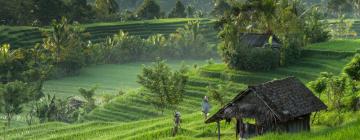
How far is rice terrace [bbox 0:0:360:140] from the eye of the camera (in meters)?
23.2

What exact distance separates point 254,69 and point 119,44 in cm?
3174

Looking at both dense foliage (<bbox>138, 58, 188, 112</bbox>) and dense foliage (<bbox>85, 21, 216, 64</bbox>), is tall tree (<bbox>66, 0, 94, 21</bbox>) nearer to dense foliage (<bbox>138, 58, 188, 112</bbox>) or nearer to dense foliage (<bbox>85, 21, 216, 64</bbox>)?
dense foliage (<bbox>85, 21, 216, 64</bbox>)

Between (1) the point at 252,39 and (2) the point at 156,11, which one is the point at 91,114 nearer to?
(1) the point at 252,39

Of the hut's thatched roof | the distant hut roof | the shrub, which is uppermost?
the distant hut roof

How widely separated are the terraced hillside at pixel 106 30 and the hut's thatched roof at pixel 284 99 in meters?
53.8

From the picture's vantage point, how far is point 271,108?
21.8 m

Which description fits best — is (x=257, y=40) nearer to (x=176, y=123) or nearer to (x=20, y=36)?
(x=176, y=123)

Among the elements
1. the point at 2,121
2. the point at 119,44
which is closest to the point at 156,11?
the point at 119,44

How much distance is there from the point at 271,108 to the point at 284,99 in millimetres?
1082

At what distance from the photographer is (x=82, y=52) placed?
67.2 meters

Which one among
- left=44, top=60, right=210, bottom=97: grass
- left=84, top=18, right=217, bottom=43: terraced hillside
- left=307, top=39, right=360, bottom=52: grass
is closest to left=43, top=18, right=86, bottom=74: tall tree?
left=44, top=60, right=210, bottom=97: grass

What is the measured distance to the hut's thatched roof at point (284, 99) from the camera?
71.6 ft

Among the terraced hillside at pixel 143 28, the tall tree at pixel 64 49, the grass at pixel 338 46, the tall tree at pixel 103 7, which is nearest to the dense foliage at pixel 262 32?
the grass at pixel 338 46

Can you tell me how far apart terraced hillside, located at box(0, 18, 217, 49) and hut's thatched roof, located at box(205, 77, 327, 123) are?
177 feet
